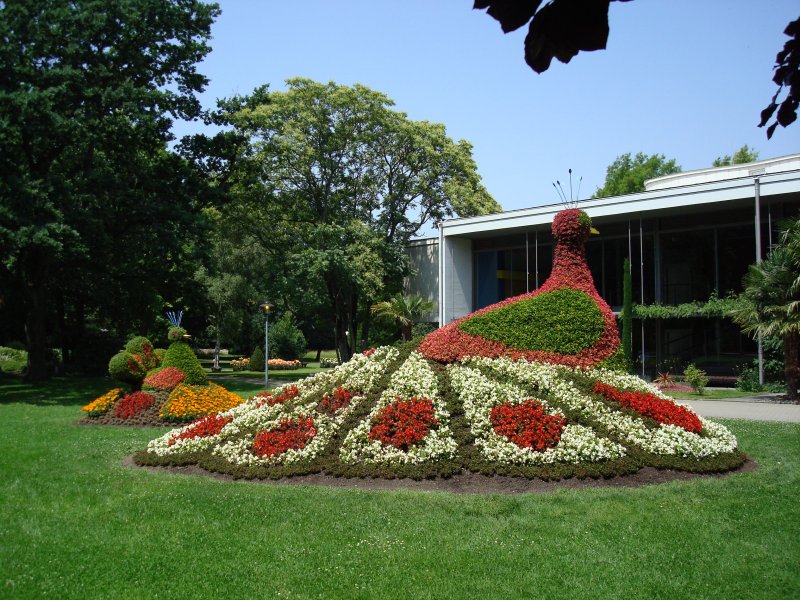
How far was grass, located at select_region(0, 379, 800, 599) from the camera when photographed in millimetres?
5160

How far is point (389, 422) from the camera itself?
9.64m

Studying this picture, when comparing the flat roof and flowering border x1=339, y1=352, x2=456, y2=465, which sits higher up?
the flat roof

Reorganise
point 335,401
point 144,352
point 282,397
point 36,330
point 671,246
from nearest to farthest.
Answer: point 335,401 < point 282,397 < point 144,352 < point 36,330 < point 671,246

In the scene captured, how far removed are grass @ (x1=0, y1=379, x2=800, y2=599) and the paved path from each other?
25.7 feet

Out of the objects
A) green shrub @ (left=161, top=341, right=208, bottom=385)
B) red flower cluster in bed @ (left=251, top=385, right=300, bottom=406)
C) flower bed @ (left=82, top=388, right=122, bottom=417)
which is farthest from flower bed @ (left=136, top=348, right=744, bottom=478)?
flower bed @ (left=82, top=388, right=122, bottom=417)

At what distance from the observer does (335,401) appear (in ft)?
35.3

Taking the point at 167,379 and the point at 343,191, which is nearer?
the point at 167,379

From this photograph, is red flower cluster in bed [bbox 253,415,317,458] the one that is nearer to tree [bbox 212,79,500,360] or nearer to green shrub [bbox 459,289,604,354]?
green shrub [bbox 459,289,604,354]

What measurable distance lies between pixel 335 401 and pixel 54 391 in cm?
1666

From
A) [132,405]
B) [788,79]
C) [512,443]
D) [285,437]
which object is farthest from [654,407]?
[132,405]

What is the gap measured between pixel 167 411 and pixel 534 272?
23425 millimetres

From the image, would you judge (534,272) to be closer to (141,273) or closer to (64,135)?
(141,273)

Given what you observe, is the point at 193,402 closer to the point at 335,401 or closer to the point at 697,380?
the point at 335,401

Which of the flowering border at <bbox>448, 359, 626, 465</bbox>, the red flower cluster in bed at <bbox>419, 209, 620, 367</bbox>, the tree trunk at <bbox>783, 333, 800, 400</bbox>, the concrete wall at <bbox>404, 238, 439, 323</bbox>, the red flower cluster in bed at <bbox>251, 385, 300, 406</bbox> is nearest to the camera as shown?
the flowering border at <bbox>448, 359, 626, 465</bbox>
